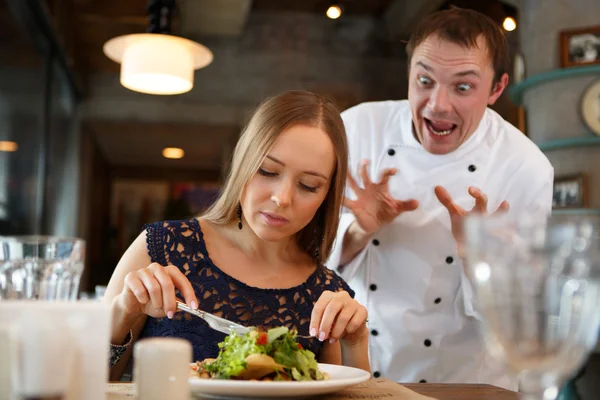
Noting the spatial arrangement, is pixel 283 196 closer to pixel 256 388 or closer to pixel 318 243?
pixel 318 243

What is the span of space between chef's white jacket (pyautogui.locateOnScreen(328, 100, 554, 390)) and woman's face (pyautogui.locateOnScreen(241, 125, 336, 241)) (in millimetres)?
642

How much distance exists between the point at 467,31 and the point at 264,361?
1443 mm

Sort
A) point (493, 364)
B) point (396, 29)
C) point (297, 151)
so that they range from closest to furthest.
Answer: point (297, 151)
point (493, 364)
point (396, 29)

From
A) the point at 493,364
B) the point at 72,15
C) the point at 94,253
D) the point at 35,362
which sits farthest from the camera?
the point at 94,253

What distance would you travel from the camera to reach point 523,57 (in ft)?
11.4

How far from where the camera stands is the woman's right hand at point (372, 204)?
2021mm

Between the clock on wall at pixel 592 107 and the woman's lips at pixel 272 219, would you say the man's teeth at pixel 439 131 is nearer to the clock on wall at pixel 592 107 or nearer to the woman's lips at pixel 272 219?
the woman's lips at pixel 272 219

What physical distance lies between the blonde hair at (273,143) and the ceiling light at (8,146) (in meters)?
2.20

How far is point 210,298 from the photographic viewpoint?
162cm

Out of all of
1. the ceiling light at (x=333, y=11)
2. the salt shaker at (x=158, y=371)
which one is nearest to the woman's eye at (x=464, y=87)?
the salt shaker at (x=158, y=371)

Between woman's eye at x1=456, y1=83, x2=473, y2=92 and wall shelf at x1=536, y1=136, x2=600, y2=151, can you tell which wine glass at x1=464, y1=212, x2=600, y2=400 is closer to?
woman's eye at x1=456, y1=83, x2=473, y2=92

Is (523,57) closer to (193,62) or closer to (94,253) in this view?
(193,62)

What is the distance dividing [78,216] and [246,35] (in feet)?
7.49

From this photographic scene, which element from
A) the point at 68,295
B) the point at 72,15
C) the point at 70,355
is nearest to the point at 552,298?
the point at 70,355
